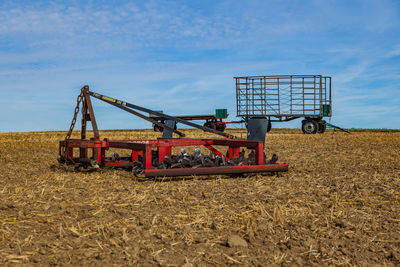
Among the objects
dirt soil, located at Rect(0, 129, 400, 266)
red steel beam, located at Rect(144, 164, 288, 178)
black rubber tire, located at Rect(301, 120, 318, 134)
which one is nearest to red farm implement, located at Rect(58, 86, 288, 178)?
red steel beam, located at Rect(144, 164, 288, 178)

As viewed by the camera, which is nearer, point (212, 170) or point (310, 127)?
point (212, 170)

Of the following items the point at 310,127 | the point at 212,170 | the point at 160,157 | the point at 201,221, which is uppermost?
the point at 310,127

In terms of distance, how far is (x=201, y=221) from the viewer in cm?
368

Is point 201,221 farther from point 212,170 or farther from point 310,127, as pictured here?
point 310,127

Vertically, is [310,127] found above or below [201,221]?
above

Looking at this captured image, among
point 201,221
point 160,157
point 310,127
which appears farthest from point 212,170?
point 310,127

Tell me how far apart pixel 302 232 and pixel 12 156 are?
8894 millimetres

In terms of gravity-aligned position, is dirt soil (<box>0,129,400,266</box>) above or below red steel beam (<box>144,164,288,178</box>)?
below

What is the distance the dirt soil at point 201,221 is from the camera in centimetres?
304

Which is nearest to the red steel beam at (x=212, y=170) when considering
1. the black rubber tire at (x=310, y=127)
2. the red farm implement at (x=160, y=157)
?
the red farm implement at (x=160, y=157)

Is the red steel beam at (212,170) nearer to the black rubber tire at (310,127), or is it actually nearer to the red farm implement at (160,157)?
the red farm implement at (160,157)

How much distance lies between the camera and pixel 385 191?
5109 mm

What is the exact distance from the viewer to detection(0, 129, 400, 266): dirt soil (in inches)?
120

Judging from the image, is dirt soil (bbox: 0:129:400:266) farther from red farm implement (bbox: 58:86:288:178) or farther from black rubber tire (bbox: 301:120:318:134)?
black rubber tire (bbox: 301:120:318:134)
